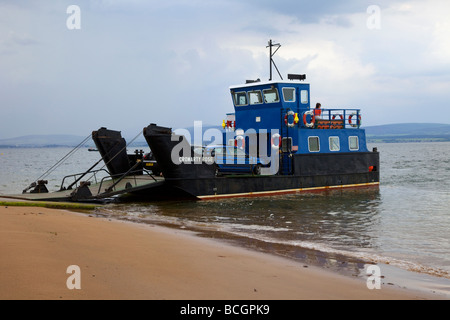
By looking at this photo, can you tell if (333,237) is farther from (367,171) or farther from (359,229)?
(367,171)

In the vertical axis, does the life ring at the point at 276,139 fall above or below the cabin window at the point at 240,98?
below

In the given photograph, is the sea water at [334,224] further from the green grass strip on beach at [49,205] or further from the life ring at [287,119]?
the life ring at [287,119]

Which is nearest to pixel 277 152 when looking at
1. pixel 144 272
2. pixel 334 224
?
pixel 334 224

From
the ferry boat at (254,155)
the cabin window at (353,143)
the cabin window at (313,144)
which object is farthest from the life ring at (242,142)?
the cabin window at (353,143)

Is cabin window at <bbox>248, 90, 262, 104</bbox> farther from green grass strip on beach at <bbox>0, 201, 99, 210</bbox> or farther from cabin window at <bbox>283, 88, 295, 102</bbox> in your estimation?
green grass strip on beach at <bbox>0, 201, 99, 210</bbox>

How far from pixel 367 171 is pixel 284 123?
631 centimetres

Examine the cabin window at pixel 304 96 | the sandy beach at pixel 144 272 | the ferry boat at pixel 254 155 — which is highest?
the cabin window at pixel 304 96

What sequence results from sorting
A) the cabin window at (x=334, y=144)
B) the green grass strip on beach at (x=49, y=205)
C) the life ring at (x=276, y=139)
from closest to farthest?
1. the green grass strip on beach at (x=49, y=205)
2. the life ring at (x=276, y=139)
3. the cabin window at (x=334, y=144)

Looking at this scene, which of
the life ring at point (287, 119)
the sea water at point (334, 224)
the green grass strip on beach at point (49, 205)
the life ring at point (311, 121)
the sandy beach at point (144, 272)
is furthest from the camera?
the life ring at point (311, 121)

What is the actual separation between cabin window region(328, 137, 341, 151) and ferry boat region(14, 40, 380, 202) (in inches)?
2.1

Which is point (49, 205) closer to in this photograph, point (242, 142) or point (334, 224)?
point (334, 224)

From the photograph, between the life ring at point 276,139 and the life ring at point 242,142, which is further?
the life ring at point 242,142

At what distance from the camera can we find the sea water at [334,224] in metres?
9.42

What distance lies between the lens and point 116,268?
5691mm
